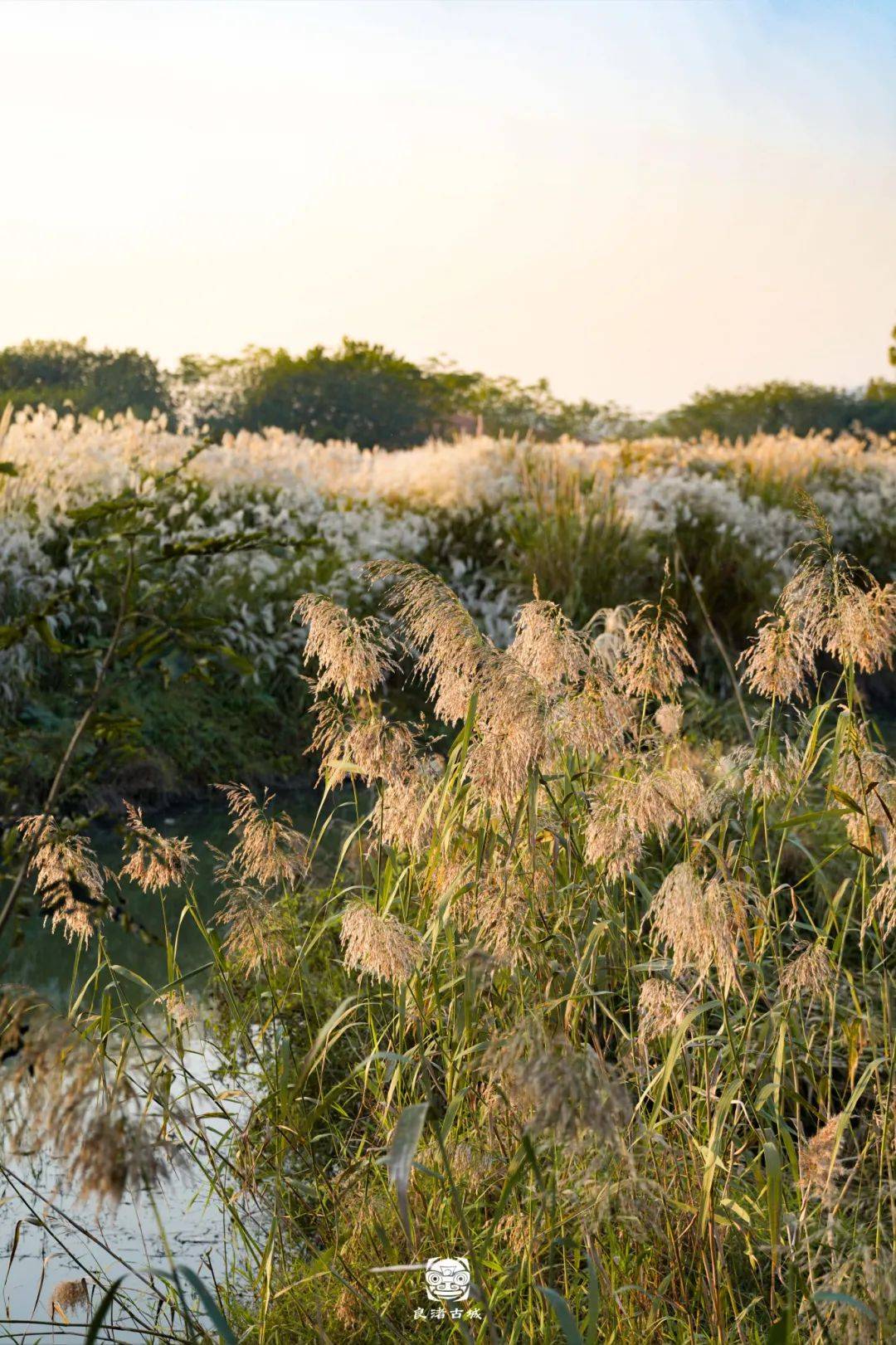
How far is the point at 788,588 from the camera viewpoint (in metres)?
2.14

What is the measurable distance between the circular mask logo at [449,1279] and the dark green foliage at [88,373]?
872 inches

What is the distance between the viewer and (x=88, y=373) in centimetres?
2386

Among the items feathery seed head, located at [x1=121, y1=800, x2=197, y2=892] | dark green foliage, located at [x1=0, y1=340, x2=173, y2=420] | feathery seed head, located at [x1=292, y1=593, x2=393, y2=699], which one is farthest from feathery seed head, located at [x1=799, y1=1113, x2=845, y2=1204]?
dark green foliage, located at [x1=0, y1=340, x2=173, y2=420]

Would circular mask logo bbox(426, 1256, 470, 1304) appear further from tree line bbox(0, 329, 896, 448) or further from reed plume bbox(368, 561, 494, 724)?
tree line bbox(0, 329, 896, 448)

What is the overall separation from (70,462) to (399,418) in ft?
59.5

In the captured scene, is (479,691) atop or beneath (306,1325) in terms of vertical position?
atop

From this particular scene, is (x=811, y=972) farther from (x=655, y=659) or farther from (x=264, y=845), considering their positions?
(x=264, y=845)

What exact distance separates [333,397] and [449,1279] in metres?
24.0

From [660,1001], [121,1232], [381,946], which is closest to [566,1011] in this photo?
[660,1001]

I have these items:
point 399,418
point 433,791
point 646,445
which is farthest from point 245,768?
point 399,418

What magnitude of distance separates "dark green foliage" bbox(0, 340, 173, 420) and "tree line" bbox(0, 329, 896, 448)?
0.8 inches

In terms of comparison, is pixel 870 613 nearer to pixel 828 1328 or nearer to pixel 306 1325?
pixel 828 1328

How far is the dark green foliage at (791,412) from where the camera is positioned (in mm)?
29953

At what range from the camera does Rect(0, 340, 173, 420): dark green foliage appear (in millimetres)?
23125
